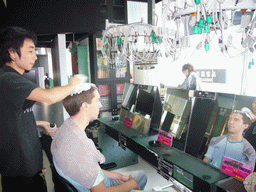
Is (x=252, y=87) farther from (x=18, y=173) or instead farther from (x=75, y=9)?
(x=18, y=173)

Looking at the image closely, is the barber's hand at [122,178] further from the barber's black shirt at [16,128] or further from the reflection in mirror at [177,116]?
the barber's black shirt at [16,128]

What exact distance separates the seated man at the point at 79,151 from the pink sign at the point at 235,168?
60 cm

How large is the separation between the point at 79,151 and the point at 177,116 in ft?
2.66

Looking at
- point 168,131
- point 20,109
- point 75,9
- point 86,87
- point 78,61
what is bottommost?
point 168,131

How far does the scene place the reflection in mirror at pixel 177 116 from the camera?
57.9 inches

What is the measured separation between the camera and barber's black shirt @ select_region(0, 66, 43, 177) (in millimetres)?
1194

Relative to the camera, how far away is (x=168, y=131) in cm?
156

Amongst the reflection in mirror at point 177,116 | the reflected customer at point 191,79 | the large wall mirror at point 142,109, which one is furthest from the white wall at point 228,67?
the reflection in mirror at point 177,116

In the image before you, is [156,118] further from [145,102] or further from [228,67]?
[228,67]

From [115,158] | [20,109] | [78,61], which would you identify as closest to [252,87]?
[115,158]

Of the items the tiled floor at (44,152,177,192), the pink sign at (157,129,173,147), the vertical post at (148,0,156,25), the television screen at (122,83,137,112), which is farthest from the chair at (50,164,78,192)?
the vertical post at (148,0,156,25)

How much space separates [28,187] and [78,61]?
338 centimetres

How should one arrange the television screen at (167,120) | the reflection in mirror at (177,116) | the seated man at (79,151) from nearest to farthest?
1. the seated man at (79,151)
2. the reflection in mirror at (177,116)
3. the television screen at (167,120)

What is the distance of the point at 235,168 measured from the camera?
1.06 meters
